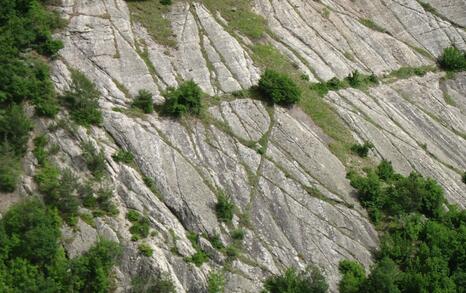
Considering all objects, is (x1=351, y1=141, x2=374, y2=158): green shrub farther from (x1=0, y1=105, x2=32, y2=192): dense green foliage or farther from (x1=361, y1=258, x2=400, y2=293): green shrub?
(x1=0, y1=105, x2=32, y2=192): dense green foliage

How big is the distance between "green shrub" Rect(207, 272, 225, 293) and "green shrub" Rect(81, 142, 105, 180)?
5.97 meters

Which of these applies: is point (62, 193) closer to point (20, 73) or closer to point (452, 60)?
point (20, 73)

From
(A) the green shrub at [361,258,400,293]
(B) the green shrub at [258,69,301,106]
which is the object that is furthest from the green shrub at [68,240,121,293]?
(B) the green shrub at [258,69,301,106]

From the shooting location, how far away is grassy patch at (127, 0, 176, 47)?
29984mm

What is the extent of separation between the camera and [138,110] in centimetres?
2588

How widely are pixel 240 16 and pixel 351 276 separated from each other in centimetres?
1681

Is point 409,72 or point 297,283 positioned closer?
point 297,283

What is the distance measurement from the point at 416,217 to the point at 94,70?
16.1 m

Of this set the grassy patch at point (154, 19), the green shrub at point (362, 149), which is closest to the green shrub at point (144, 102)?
the grassy patch at point (154, 19)

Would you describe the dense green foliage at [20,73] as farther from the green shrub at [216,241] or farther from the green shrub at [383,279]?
the green shrub at [383,279]

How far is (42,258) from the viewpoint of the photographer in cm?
1980

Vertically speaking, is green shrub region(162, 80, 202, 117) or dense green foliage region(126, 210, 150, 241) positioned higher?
green shrub region(162, 80, 202, 117)

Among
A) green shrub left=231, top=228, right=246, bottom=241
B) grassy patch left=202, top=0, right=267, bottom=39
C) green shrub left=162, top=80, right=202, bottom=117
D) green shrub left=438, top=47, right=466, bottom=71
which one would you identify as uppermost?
green shrub left=438, top=47, right=466, bottom=71

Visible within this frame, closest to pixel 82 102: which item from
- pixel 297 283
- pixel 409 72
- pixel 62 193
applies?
pixel 62 193
